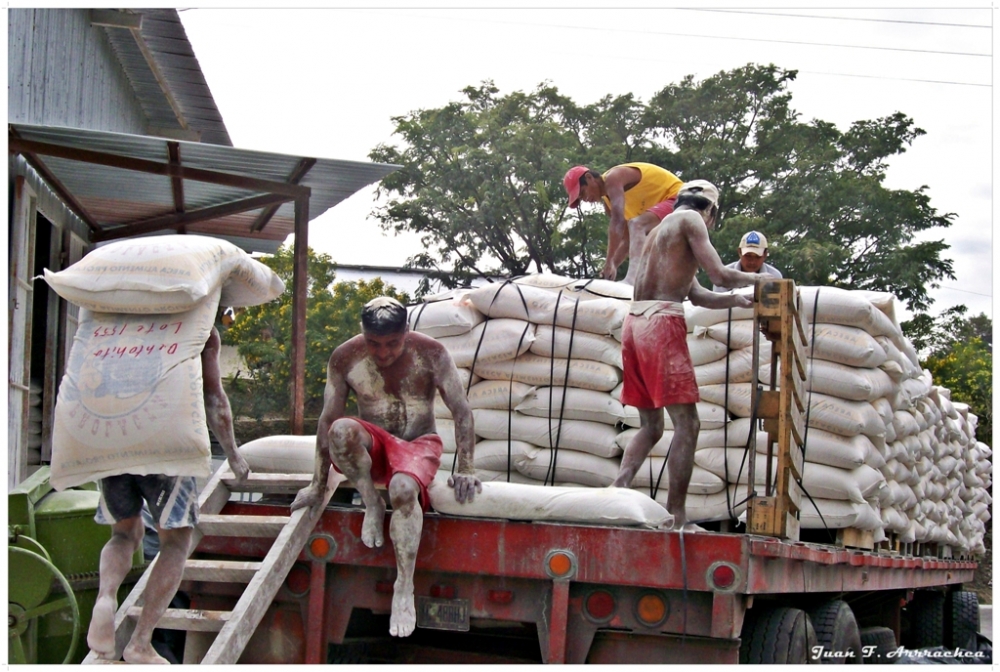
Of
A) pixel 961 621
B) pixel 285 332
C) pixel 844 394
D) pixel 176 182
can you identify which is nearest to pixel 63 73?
pixel 176 182

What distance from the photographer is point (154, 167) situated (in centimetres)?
716

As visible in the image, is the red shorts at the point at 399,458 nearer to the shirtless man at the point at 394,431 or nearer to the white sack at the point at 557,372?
the shirtless man at the point at 394,431

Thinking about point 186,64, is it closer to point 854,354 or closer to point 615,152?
point 854,354

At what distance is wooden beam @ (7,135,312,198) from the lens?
21.8ft

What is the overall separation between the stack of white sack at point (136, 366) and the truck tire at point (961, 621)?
7052 millimetres

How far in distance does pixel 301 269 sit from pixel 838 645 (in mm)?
4396

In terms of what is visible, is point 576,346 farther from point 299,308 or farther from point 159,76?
point 159,76

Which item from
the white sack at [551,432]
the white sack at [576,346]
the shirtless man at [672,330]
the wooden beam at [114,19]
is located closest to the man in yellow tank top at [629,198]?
the white sack at [576,346]

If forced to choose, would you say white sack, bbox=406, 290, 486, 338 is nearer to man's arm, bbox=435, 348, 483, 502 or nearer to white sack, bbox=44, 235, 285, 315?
man's arm, bbox=435, 348, 483, 502

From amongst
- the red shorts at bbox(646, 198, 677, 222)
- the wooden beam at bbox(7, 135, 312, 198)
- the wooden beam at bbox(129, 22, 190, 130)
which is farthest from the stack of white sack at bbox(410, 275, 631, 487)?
the wooden beam at bbox(129, 22, 190, 130)

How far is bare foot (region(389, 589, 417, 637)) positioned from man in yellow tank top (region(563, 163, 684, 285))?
277cm

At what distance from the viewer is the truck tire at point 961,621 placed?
9055 mm

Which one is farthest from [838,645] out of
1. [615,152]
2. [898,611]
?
[615,152]

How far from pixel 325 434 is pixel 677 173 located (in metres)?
15.8
